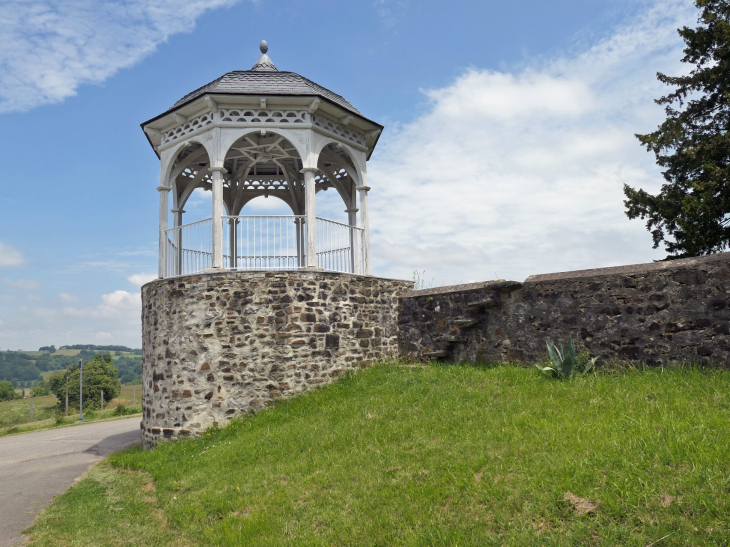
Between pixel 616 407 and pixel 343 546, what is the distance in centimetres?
325

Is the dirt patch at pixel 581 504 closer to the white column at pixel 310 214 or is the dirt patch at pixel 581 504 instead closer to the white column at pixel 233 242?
the white column at pixel 310 214

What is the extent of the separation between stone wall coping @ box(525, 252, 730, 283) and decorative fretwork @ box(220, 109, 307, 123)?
5431mm

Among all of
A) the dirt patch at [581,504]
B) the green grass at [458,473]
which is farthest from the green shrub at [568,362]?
the dirt patch at [581,504]

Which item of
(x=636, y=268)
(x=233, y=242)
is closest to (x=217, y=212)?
(x=233, y=242)

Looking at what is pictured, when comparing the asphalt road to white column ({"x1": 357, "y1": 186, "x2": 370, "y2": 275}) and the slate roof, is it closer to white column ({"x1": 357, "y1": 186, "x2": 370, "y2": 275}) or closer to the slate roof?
white column ({"x1": 357, "y1": 186, "x2": 370, "y2": 275})

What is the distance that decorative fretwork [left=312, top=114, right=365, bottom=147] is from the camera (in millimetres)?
10453

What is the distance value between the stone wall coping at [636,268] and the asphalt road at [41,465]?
785 cm

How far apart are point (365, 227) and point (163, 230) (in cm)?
431

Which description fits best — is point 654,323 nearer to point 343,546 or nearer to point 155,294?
point 343,546

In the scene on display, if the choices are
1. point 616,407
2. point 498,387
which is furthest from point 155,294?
point 616,407

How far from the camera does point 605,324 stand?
7.39 m

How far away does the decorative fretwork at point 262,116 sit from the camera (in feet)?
32.8

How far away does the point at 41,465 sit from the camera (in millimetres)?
10164

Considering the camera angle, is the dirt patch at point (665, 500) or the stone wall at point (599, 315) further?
the stone wall at point (599, 315)
